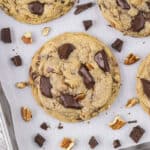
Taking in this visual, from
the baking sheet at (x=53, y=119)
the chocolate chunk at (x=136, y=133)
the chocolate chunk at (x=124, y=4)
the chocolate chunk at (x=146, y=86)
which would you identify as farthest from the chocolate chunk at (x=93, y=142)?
the chocolate chunk at (x=124, y=4)

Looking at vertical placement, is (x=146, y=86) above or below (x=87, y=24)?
below

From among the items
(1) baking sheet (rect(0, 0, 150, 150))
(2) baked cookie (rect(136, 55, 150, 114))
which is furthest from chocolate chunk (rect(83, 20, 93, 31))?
(2) baked cookie (rect(136, 55, 150, 114))

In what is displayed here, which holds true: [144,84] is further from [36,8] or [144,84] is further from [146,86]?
[36,8]

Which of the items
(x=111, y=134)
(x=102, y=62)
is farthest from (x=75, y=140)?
(x=102, y=62)

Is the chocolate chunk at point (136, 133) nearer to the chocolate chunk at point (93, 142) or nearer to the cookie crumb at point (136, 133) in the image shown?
the cookie crumb at point (136, 133)

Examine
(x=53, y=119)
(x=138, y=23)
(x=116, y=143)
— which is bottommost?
(x=116, y=143)

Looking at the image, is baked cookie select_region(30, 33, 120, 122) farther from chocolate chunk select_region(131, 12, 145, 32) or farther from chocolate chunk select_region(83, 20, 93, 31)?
chocolate chunk select_region(131, 12, 145, 32)

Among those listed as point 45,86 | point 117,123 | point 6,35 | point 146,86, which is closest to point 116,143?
point 117,123
